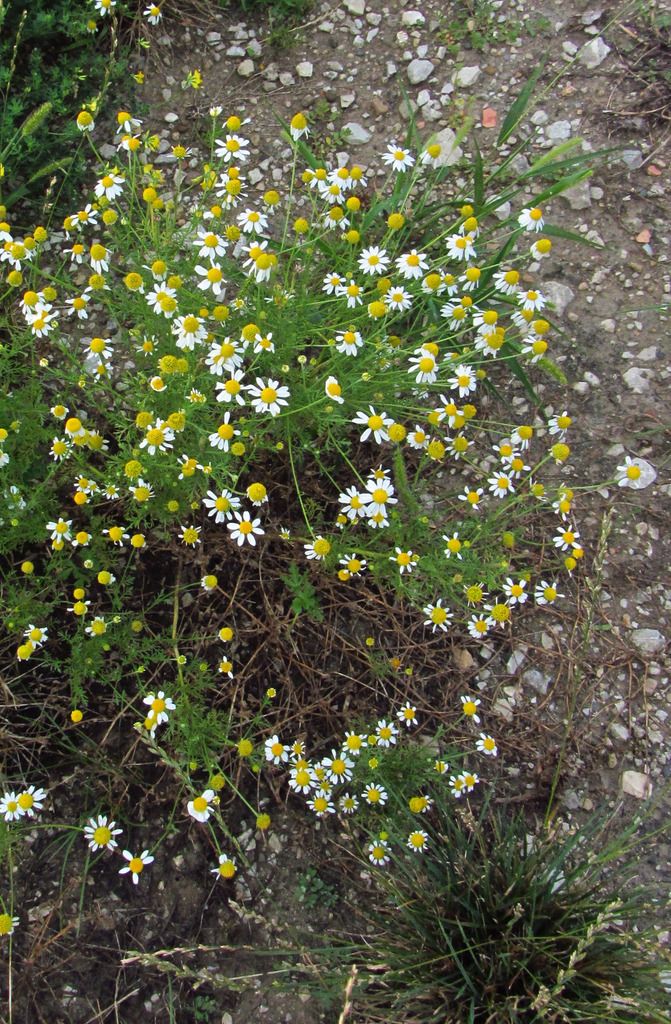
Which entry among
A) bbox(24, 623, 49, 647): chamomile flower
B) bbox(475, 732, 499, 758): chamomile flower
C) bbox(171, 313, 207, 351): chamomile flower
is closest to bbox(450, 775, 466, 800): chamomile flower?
bbox(475, 732, 499, 758): chamomile flower

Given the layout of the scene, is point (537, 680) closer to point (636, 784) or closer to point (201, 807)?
point (636, 784)

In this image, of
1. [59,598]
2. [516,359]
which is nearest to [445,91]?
[516,359]

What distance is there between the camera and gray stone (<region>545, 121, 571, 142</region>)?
3785 mm

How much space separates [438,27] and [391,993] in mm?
4127

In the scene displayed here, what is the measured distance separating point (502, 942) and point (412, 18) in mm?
4038

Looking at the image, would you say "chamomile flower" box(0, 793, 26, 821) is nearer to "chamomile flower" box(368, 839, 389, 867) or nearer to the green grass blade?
"chamomile flower" box(368, 839, 389, 867)

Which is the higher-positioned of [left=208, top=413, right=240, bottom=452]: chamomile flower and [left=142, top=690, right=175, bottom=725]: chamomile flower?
[left=208, top=413, right=240, bottom=452]: chamomile flower

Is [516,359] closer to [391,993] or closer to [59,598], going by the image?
[59,598]

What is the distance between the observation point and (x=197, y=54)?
12.7ft

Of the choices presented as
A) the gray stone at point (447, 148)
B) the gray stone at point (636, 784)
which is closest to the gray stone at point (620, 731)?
the gray stone at point (636, 784)

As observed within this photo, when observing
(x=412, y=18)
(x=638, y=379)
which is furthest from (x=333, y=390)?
(x=412, y=18)

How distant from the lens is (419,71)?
3875 millimetres

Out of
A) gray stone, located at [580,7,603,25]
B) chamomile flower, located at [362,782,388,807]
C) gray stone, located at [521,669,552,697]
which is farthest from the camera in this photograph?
gray stone, located at [580,7,603,25]

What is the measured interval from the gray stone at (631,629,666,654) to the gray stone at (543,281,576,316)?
1.42 m
